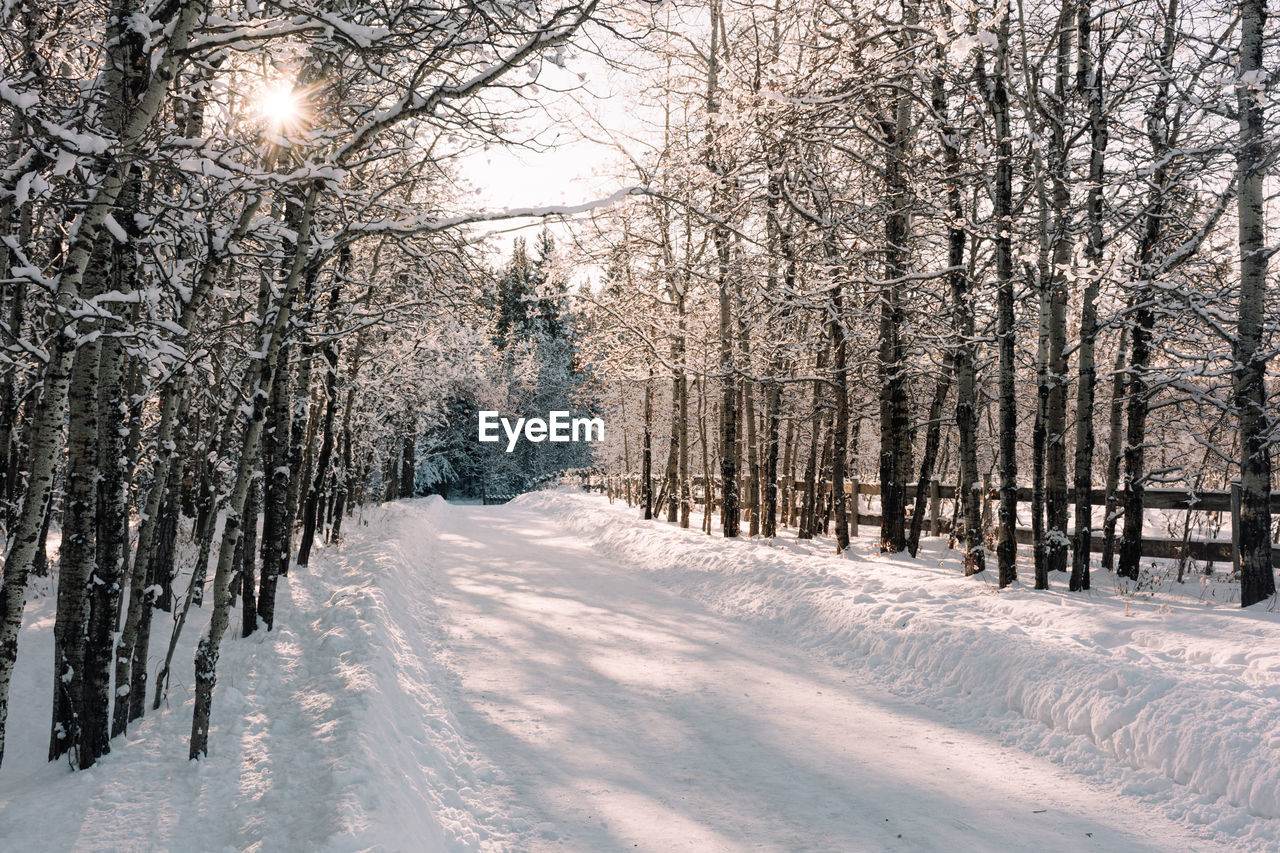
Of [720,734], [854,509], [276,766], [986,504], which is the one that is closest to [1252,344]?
[720,734]

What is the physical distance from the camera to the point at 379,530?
20.9m

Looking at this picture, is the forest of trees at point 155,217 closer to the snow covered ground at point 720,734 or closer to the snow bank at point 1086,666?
the snow covered ground at point 720,734

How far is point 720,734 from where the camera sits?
6.16 metres

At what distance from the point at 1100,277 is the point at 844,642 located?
4.99 m

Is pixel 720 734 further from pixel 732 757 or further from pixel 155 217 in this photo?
pixel 155 217

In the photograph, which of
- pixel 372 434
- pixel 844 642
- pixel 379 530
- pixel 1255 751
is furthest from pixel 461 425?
pixel 1255 751

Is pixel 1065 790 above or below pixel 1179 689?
below

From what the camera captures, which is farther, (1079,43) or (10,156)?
(1079,43)

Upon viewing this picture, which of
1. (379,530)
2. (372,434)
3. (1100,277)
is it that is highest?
(1100,277)

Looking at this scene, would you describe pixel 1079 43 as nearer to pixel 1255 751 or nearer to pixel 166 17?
pixel 1255 751

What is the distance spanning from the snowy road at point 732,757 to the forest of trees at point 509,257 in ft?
8.77

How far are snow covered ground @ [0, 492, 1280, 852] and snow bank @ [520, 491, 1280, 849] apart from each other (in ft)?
0.08

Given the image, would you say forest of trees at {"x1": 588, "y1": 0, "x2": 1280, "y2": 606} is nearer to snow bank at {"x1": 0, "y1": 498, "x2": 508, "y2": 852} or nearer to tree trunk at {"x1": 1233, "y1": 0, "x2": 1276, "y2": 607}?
tree trunk at {"x1": 1233, "y1": 0, "x2": 1276, "y2": 607}

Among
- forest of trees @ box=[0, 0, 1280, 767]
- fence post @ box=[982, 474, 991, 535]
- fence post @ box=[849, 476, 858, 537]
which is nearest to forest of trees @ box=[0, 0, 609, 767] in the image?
forest of trees @ box=[0, 0, 1280, 767]
